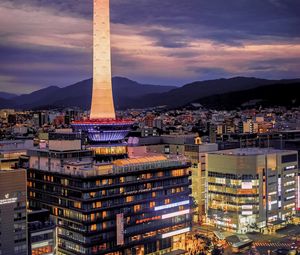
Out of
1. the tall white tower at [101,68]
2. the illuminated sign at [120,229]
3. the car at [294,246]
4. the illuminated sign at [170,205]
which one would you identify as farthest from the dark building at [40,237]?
the car at [294,246]

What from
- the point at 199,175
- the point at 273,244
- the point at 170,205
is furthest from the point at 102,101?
the point at 273,244

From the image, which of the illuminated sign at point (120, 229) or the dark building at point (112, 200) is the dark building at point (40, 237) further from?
the illuminated sign at point (120, 229)

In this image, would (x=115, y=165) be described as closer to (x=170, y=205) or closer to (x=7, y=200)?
(x=170, y=205)

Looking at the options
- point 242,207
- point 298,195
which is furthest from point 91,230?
point 298,195

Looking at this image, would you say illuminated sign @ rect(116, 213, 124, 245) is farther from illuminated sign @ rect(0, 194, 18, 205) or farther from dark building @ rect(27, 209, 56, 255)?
illuminated sign @ rect(0, 194, 18, 205)

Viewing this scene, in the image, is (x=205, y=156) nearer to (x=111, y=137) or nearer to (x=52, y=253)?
(x=111, y=137)

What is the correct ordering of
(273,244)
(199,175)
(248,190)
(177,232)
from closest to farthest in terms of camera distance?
(177,232) < (273,244) < (248,190) < (199,175)
